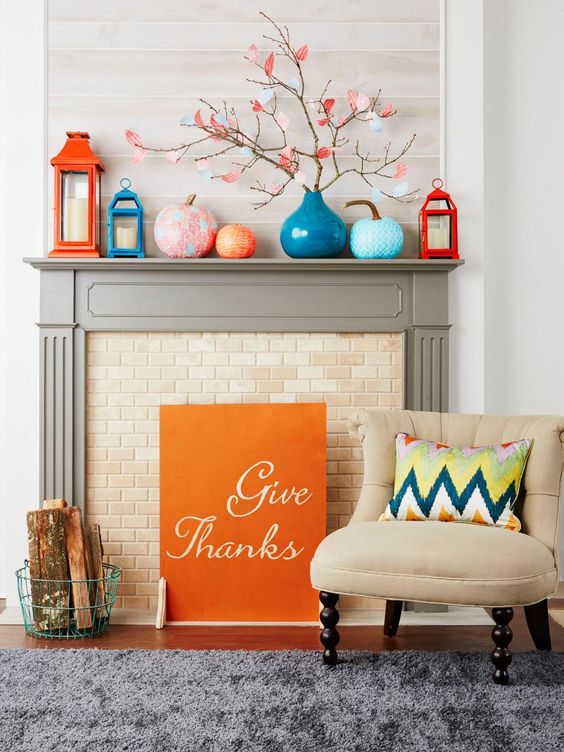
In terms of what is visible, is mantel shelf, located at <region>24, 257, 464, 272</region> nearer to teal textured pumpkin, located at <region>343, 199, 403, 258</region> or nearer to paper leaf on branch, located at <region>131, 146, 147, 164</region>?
teal textured pumpkin, located at <region>343, 199, 403, 258</region>

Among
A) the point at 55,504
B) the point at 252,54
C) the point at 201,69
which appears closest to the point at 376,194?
the point at 252,54

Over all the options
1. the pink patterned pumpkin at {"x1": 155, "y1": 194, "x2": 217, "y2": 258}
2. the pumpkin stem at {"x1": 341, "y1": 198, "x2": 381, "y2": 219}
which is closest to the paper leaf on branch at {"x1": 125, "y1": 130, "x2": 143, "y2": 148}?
the pink patterned pumpkin at {"x1": 155, "y1": 194, "x2": 217, "y2": 258}

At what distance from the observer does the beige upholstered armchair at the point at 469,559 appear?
2.12 m

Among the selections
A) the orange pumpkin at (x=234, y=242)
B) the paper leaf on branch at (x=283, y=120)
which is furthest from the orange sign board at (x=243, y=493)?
the paper leaf on branch at (x=283, y=120)

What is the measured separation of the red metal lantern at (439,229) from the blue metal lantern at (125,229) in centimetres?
116

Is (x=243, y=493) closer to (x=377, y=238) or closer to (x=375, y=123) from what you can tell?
(x=377, y=238)

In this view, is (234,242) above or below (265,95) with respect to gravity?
below

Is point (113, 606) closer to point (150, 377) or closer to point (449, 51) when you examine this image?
point (150, 377)

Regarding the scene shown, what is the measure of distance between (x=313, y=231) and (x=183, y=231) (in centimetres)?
52

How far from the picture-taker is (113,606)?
9.90 ft

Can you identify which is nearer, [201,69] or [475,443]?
[475,443]

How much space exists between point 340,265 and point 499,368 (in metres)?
0.94

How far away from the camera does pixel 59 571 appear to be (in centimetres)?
273

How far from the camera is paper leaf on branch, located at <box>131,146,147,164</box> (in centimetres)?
300
